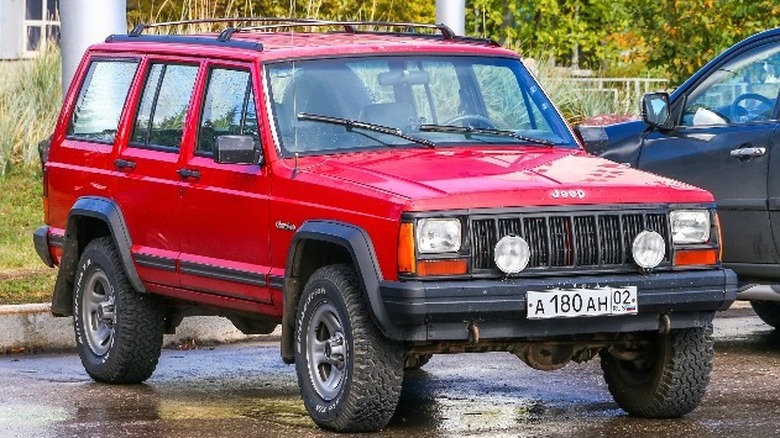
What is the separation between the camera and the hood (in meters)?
8.05

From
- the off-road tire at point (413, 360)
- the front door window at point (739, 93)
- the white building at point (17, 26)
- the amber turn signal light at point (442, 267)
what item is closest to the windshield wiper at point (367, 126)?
the off-road tire at point (413, 360)

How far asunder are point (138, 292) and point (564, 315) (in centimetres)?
283

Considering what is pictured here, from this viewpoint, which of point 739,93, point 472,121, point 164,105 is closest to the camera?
point 472,121

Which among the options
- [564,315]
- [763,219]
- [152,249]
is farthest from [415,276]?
[763,219]

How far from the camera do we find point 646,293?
26.9 ft

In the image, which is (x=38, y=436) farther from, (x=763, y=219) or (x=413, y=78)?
(x=763, y=219)

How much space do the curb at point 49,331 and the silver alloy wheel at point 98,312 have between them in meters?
1.06

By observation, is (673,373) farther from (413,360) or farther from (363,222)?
(363,222)

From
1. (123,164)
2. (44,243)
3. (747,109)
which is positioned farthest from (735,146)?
(44,243)

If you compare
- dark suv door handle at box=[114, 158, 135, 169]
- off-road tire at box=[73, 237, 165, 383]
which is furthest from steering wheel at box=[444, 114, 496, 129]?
off-road tire at box=[73, 237, 165, 383]

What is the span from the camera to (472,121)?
30.6 feet

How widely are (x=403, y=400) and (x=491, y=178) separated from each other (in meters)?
1.60

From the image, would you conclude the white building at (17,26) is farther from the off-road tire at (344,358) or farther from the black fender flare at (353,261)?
the off-road tire at (344,358)

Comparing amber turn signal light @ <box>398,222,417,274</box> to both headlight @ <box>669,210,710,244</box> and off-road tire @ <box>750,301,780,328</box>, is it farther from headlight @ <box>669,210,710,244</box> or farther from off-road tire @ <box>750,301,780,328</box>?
off-road tire @ <box>750,301,780,328</box>
